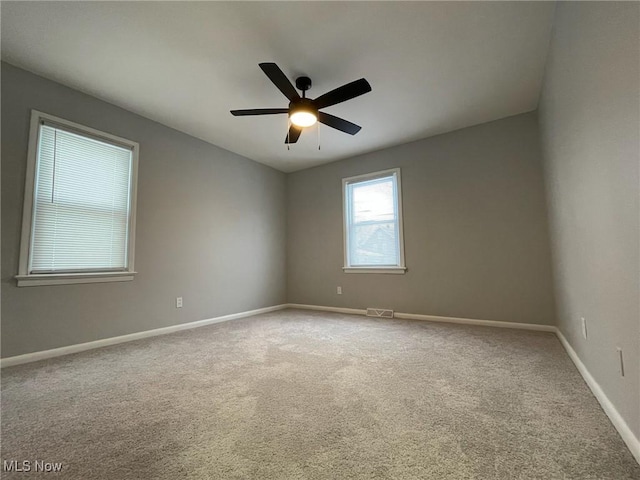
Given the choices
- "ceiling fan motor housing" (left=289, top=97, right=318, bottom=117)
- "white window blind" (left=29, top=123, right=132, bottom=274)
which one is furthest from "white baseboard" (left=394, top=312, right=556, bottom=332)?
"white window blind" (left=29, top=123, right=132, bottom=274)

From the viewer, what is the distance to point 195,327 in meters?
3.58

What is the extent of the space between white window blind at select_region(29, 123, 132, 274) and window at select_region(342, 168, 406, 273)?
3.04 metres

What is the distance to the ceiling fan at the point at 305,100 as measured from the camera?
2.09 m

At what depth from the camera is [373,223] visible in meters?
4.38

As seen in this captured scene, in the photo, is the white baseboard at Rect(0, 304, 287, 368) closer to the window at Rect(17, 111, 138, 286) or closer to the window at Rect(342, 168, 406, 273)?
the window at Rect(17, 111, 138, 286)

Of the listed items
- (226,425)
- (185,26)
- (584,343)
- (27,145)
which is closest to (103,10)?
(185,26)

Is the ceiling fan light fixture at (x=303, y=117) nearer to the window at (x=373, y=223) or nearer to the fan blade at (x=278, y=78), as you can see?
the fan blade at (x=278, y=78)

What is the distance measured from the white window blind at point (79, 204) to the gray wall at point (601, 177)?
389 centimetres

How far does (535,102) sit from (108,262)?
4949mm

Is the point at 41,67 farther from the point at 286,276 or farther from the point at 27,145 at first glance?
the point at 286,276

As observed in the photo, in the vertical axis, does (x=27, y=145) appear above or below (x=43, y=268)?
above

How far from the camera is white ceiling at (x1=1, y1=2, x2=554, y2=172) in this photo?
194 centimetres

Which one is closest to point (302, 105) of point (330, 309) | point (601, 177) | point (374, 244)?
point (601, 177)

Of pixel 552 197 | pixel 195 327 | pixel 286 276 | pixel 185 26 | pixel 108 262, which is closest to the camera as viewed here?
pixel 185 26
